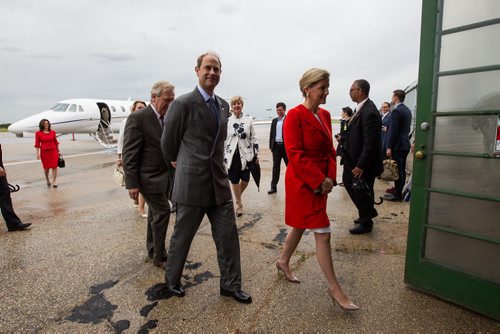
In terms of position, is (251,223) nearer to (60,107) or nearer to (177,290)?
(177,290)

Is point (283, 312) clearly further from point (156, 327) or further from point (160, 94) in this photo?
point (160, 94)

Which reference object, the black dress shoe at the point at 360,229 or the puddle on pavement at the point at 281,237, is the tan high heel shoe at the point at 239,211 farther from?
the black dress shoe at the point at 360,229

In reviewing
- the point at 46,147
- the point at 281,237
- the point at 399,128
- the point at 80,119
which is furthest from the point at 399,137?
the point at 80,119

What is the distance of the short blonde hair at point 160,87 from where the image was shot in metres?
3.37

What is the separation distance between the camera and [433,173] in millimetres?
2723

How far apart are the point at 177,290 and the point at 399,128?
4.90m

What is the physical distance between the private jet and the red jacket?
1615 cm

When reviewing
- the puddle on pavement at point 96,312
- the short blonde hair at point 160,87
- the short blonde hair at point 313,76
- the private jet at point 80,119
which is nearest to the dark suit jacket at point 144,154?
the short blonde hair at point 160,87

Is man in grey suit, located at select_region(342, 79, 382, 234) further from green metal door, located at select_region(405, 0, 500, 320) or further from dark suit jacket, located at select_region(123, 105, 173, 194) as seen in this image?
dark suit jacket, located at select_region(123, 105, 173, 194)

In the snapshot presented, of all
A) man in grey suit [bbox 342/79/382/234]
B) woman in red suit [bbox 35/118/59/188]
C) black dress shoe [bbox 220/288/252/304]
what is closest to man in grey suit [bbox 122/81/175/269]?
black dress shoe [bbox 220/288/252/304]

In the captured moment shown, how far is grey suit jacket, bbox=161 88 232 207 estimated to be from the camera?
2.64 meters

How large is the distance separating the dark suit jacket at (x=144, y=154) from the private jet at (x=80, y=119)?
1486 cm

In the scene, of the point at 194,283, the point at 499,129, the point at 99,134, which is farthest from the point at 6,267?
the point at 99,134

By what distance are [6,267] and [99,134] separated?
16.4m
